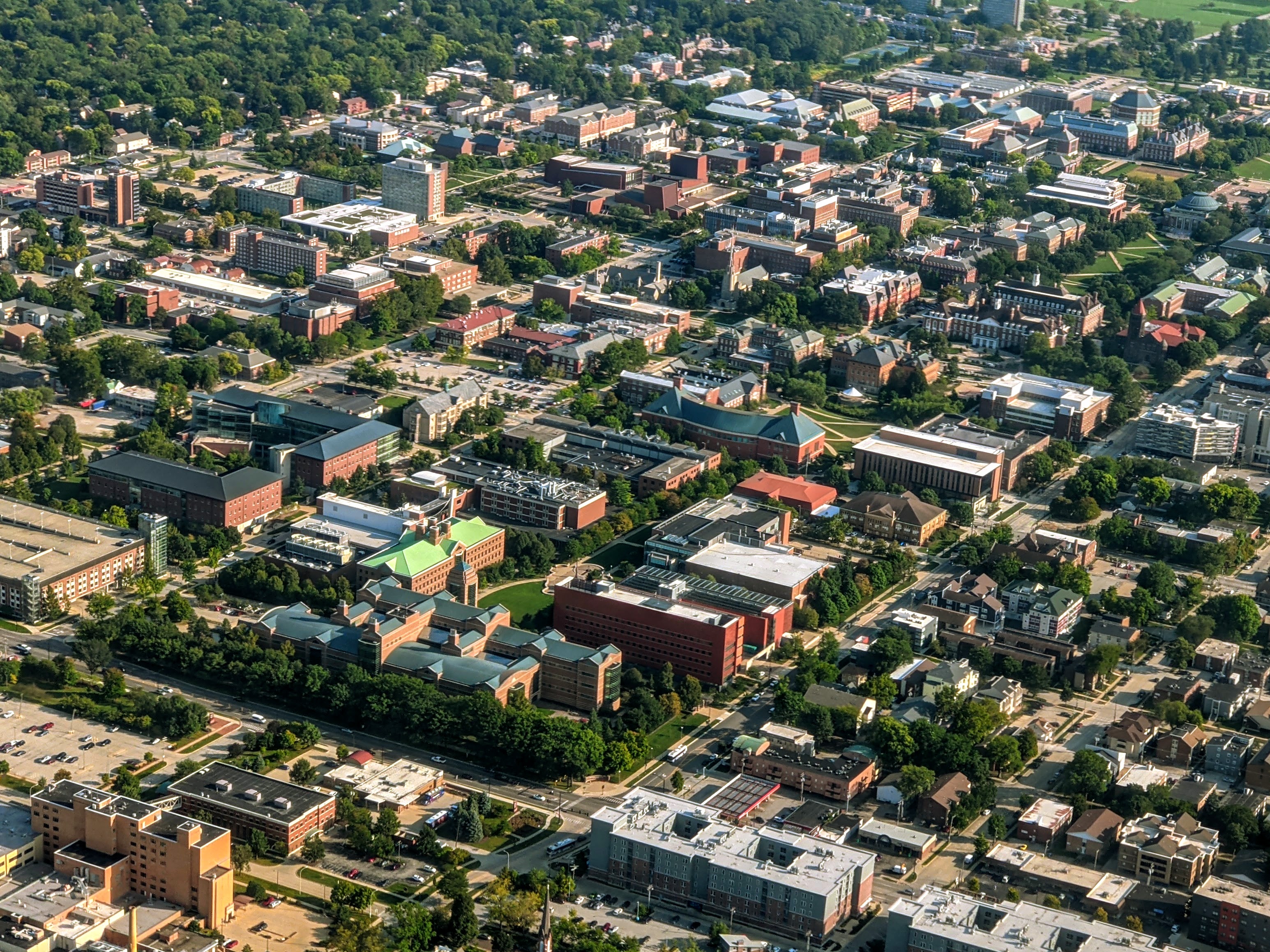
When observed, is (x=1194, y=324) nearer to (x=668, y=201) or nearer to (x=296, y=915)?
(x=668, y=201)

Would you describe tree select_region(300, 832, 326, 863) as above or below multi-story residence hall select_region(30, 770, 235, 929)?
below

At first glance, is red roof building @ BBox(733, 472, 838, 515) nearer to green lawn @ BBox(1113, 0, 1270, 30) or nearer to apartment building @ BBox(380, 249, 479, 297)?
apartment building @ BBox(380, 249, 479, 297)

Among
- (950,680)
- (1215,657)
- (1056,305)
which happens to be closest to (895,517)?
(950,680)

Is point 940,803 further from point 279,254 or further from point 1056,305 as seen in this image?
point 279,254

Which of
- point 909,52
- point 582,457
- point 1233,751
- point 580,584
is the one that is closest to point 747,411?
point 582,457

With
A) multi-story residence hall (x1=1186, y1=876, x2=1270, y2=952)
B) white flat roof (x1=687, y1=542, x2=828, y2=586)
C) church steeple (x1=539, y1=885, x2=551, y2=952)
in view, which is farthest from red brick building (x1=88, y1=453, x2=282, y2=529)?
multi-story residence hall (x1=1186, y1=876, x2=1270, y2=952)

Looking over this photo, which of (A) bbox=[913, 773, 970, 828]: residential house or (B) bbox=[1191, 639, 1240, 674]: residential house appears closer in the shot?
(A) bbox=[913, 773, 970, 828]: residential house

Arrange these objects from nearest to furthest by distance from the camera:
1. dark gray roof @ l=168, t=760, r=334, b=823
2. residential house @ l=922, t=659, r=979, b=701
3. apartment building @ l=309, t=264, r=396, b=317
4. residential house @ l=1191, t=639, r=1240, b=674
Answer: dark gray roof @ l=168, t=760, r=334, b=823, residential house @ l=922, t=659, r=979, b=701, residential house @ l=1191, t=639, r=1240, b=674, apartment building @ l=309, t=264, r=396, b=317
